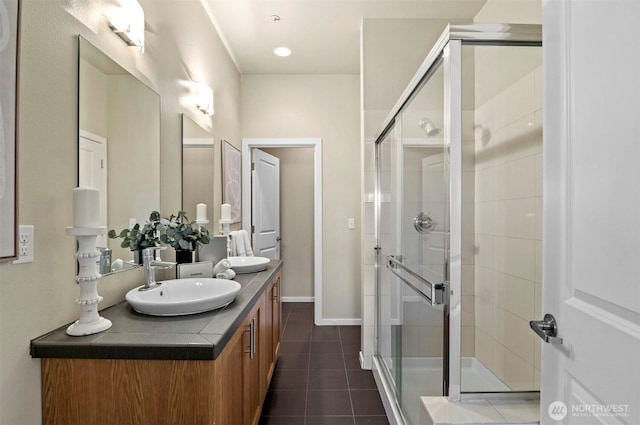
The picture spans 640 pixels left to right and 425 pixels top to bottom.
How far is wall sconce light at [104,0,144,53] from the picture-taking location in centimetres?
148

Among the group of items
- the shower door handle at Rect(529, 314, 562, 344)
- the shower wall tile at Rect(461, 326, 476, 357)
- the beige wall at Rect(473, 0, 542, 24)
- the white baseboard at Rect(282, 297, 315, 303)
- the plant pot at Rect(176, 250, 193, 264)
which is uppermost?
the beige wall at Rect(473, 0, 542, 24)

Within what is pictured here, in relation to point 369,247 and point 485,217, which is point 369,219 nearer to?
point 369,247

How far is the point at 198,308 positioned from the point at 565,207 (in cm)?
123

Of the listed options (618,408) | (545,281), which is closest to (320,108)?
(545,281)

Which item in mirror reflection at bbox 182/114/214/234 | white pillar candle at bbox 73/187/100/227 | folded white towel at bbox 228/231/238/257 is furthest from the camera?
folded white towel at bbox 228/231/238/257

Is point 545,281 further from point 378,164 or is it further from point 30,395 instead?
point 378,164

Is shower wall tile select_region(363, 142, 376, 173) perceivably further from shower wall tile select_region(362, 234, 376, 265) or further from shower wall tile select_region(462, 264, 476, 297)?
shower wall tile select_region(462, 264, 476, 297)

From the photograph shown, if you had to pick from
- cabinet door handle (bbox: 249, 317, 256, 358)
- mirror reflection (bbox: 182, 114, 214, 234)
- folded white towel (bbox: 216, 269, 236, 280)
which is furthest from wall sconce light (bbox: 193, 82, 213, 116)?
cabinet door handle (bbox: 249, 317, 256, 358)

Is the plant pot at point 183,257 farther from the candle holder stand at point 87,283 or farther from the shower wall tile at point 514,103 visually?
the shower wall tile at point 514,103

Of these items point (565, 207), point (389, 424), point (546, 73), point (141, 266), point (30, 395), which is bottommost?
point (389, 424)

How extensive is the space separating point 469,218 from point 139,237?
4.60ft

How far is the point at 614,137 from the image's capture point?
0.71 meters

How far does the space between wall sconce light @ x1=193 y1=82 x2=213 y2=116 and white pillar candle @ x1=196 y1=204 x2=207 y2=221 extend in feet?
2.33

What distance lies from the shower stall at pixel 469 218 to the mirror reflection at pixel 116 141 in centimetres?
132
